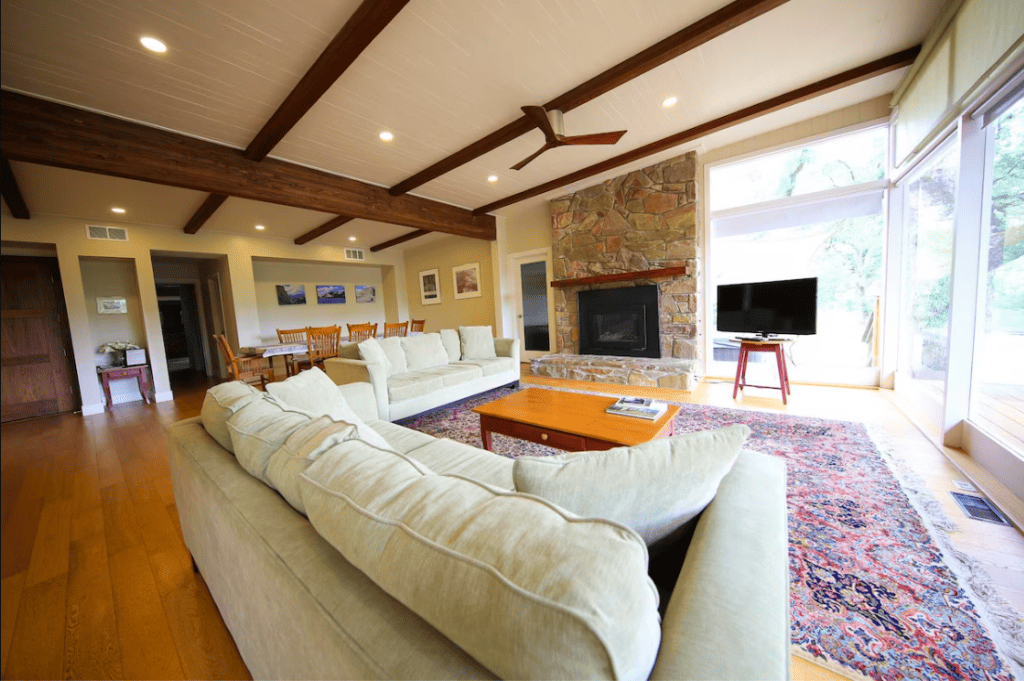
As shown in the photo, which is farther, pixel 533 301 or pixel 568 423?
pixel 533 301

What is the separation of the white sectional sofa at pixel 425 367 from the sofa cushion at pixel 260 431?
1.70 m

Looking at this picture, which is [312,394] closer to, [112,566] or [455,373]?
[112,566]

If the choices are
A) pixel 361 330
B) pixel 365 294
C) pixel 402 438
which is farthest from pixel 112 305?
pixel 402 438

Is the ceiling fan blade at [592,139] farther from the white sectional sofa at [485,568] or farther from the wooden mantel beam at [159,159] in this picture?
the white sectional sofa at [485,568]

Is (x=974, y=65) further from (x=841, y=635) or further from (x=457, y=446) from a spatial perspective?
(x=457, y=446)

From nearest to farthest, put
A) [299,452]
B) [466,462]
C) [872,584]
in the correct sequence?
[299,452] < [872,584] < [466,462]

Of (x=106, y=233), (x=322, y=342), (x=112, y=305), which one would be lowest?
(x=322, y=342)

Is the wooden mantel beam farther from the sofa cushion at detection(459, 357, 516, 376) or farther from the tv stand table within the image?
the tv stand table

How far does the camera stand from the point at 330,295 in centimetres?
726

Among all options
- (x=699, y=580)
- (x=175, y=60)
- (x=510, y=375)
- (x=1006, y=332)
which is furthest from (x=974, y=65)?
(x=175, y=60)

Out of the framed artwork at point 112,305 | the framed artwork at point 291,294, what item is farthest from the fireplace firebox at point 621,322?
the framed artwork at point 112,305

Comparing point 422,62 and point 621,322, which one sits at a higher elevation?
point 422,62

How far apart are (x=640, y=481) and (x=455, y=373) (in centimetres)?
296


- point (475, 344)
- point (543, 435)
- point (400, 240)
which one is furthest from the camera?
point (400, 240)
